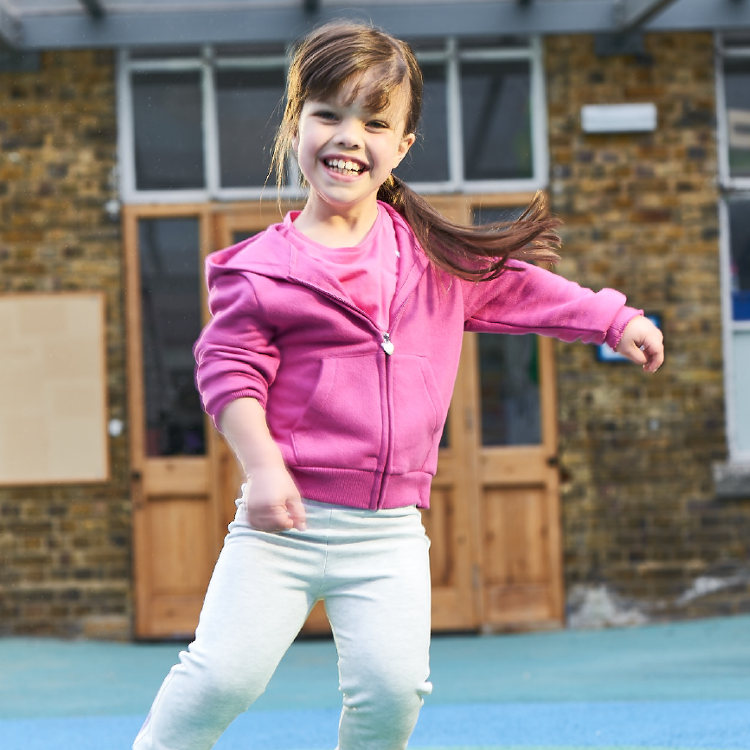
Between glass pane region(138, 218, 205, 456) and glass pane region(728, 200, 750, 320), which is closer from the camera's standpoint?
glass pane region(138, 218, 205, 456)

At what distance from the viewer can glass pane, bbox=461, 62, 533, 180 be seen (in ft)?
22.2

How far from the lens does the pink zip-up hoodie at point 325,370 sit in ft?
6.77

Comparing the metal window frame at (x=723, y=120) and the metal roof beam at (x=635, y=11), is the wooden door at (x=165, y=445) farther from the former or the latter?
the metal window frame at (x=723, y=120)

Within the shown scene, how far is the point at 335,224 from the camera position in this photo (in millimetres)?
2223

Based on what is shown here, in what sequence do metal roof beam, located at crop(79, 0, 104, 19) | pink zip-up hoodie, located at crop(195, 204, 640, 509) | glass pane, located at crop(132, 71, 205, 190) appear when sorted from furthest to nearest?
glass pane, located at crop(132, 71, 205, 190), metal roof beam, located at crop(79, 0, 104, 19), pink zip-up hoodie, located at crop(195, 204, 640, 509)

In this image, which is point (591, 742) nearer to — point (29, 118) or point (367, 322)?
point (367, 322)

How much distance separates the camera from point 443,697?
5066mm

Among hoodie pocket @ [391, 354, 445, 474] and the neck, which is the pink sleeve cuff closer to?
hoodie pocket @ [391, 354, 445, 474]

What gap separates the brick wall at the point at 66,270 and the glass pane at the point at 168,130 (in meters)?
0.17

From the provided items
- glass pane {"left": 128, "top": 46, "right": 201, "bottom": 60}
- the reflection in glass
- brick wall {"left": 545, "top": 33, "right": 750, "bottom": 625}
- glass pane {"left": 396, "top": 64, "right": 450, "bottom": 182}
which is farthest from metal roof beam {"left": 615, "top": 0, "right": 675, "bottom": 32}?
glass pane {"left": 128, "top": 46, "right": 201, "bottom": 60}

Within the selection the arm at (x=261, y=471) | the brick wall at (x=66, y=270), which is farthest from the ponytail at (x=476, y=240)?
the brick wall at (x=66, y=270)

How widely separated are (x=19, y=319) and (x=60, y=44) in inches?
64.9

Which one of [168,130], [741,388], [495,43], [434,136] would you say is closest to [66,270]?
[168,130]

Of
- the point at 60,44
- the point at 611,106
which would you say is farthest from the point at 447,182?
the point at 60,44
